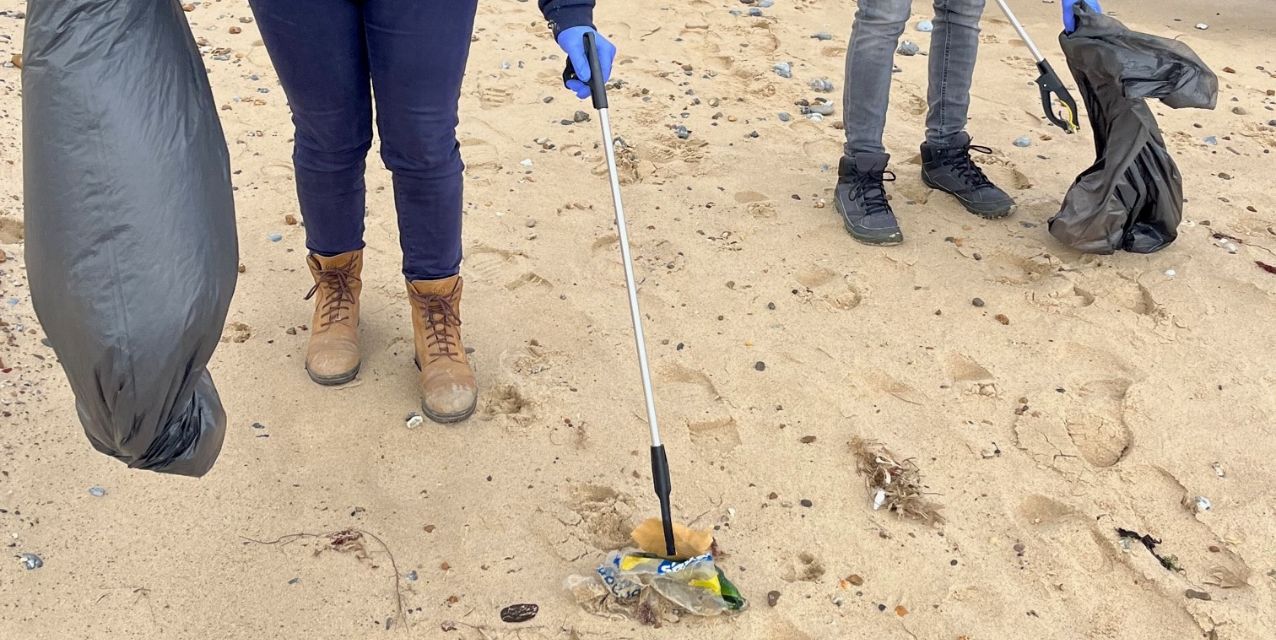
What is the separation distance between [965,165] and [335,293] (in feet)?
6.72

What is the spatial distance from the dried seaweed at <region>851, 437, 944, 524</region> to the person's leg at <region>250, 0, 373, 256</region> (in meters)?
1.32

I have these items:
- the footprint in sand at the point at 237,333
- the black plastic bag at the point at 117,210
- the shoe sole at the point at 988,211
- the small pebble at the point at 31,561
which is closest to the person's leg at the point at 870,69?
the shoe sole at the point at 988,211

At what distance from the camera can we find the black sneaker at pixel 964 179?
324 cm

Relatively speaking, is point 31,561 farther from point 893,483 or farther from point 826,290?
point 826,290

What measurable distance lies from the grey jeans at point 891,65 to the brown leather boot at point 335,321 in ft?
5.20

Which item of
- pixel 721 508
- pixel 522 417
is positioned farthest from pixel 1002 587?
pixel 522 417

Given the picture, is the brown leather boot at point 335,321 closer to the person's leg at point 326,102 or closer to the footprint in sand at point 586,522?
the person's leg at point 326,102

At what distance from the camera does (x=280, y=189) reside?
339cm

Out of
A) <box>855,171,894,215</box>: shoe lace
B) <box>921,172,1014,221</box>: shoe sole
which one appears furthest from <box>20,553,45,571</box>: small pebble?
<box>921,172,1014,221</box>: shoe sole

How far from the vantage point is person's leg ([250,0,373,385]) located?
1.96 metres

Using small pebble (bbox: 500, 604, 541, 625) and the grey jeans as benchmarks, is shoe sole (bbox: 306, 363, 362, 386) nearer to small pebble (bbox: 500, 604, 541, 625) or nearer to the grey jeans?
small pebble (bbox: 500, 604, 541, 625)

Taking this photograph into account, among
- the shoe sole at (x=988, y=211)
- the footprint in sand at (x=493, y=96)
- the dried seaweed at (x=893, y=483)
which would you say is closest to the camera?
the dried seaweed at (x=893, y=483)

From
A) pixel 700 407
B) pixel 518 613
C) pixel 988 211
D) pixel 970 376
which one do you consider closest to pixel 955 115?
pixel 988 211

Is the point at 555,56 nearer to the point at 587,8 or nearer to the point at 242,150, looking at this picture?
the point at 242,150
